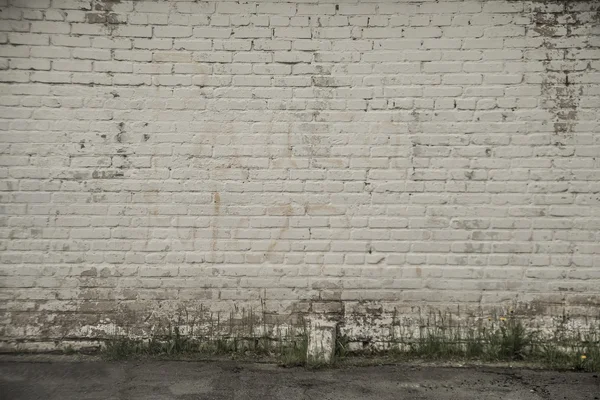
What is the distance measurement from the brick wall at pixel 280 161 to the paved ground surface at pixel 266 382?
0.47 metres

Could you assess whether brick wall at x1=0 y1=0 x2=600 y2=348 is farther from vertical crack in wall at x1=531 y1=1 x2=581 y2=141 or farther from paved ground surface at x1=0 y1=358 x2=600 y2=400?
paved ground surface at x1=0 y1=358 x2=600 y2=400

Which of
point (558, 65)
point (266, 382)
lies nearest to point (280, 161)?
point (266, 382)

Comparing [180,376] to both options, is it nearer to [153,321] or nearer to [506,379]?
[153,321]

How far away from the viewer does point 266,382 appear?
150 inches

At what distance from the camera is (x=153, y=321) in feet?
14.4

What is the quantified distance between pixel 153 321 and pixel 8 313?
129 cm

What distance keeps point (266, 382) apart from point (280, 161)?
1878 mm

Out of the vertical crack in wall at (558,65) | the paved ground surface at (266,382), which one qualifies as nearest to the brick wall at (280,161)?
the vertical crack in wall at (558,65)

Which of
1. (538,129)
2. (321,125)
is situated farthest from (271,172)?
(538,129)

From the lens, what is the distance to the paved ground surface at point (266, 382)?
11.8ft

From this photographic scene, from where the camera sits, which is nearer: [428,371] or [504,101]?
[428,371]

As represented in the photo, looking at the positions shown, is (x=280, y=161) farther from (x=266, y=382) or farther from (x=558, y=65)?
(x=558, y=65)

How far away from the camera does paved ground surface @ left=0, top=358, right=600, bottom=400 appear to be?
3.59 metres

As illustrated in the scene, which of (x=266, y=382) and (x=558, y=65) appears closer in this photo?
(x=266, y=382)
